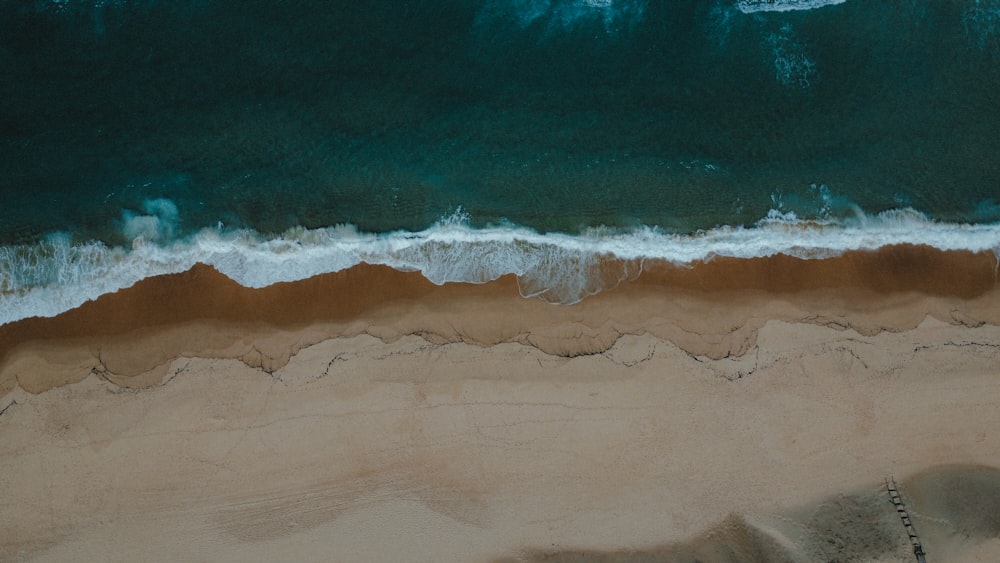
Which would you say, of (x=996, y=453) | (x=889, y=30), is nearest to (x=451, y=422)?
(x=996, y=453)

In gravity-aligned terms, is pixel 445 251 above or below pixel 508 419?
above

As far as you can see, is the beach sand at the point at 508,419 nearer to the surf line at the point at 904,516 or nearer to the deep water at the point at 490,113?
the surf line at the point at 904,516

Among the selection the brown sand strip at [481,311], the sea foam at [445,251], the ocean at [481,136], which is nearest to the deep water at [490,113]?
the ocean at [481,136]

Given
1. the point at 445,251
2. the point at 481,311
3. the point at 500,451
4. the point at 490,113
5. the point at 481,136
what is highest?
the point at 490,113

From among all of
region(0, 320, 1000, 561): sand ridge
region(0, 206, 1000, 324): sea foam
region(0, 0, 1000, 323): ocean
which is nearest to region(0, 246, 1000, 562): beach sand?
region(0, 320, 1000, 561): sand ridge

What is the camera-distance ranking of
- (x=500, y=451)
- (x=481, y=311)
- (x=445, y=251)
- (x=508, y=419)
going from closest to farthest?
(x=500, y=451) < (x=508, y=419) < (x=481, y=311) < (x=445, y=251)

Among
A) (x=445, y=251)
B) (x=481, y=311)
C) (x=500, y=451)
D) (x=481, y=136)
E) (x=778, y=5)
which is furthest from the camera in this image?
(x=778, y=5)

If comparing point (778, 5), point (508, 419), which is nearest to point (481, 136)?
point (508, 419)

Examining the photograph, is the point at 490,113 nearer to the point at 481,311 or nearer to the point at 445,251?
the point at 445,251
